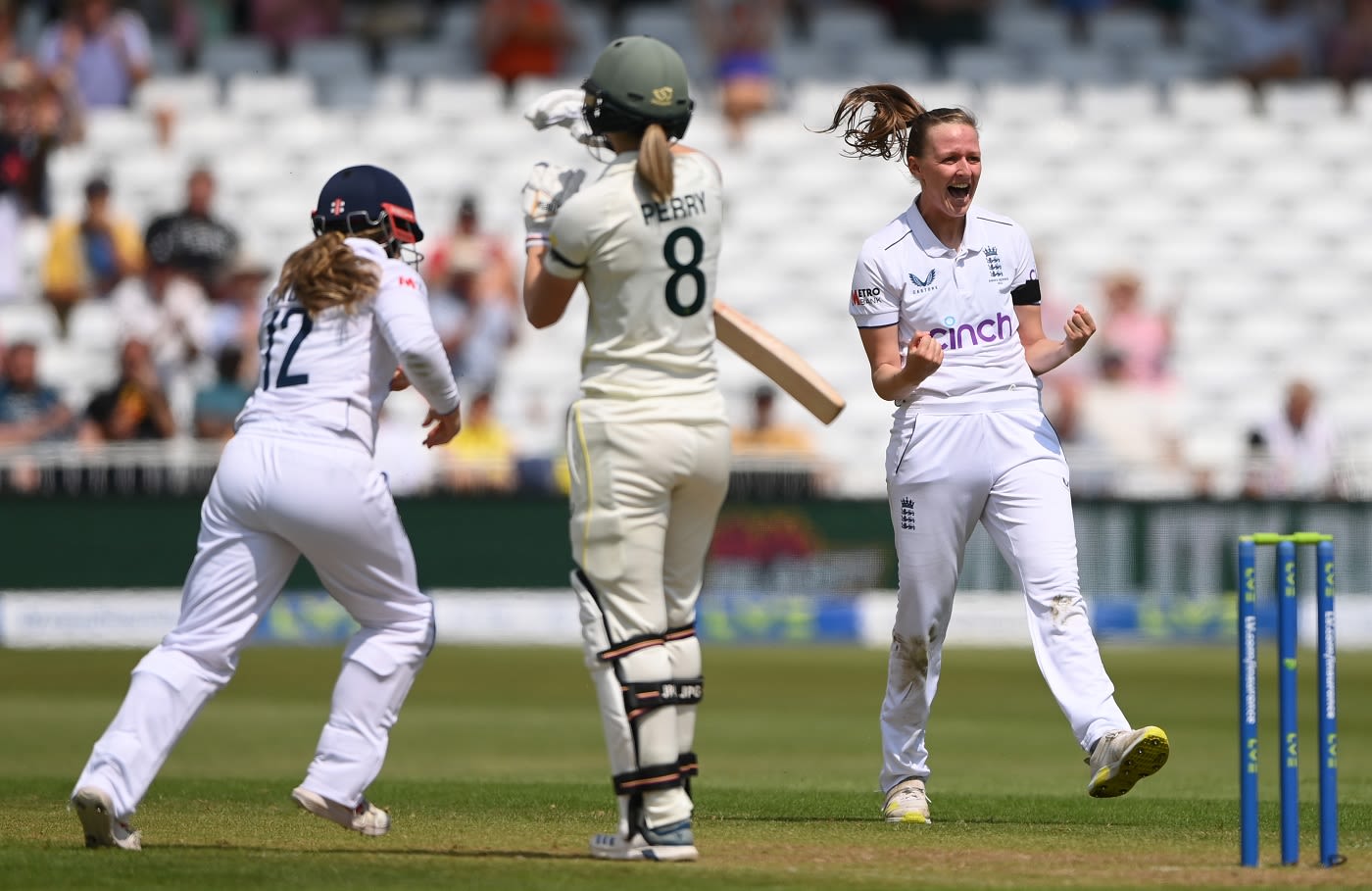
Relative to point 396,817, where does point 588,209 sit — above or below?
above

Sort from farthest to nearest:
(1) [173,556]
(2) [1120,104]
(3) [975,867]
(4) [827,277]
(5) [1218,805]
Answer: (2) [1120,104] < (4) [827,277] < (1) [173,556] < (5) [1218,805] < (3) [975,867]

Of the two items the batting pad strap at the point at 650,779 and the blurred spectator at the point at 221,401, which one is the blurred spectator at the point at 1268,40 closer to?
the blurred spectator at the point at 221,401

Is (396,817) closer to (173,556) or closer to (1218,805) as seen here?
(1218,805)

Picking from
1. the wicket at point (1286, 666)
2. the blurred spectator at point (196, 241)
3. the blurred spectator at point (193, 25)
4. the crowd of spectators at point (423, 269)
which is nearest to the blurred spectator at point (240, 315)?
the crowd of spectators at point (423, 269)

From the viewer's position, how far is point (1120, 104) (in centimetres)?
1958

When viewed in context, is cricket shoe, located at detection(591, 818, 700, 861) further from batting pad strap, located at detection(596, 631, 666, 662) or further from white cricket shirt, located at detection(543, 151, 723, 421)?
white cricket shirt, located at detection(543, 151, 723, 421)

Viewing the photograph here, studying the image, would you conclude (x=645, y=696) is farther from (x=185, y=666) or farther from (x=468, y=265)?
(x=468, y=265)

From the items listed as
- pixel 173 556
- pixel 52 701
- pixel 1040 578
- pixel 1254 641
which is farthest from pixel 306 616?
pixel 1254 641

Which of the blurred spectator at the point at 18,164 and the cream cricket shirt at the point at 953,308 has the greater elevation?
the blurred spectator at the point at 18,164

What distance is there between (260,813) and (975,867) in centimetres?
251

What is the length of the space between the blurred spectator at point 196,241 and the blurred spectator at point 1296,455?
25.5 feet

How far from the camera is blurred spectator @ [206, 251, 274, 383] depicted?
51.8ft

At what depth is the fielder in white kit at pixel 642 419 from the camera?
5230 millimetres

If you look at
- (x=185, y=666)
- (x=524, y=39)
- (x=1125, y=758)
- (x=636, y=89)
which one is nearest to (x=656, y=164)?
(x=636, y=89)
